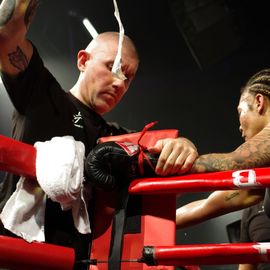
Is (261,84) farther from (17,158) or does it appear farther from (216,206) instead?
(17,158)

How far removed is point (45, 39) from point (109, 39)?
2.15m

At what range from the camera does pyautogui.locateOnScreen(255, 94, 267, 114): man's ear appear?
61.6 inches

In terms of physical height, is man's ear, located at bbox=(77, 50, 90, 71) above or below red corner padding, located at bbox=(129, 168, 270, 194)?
above

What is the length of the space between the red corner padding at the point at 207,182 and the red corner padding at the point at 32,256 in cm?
20

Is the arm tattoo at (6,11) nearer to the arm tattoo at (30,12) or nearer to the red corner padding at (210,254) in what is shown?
the arm tattoo at (30,12)

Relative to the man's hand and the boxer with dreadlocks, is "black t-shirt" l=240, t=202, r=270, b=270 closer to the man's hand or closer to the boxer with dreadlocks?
the boxer with dreadlocks

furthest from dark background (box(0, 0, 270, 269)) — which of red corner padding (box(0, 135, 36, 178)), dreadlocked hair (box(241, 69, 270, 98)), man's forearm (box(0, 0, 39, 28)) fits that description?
red corner padding (box(0, 135, 36, 178))

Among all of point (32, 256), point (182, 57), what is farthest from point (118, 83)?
point (182, 57)

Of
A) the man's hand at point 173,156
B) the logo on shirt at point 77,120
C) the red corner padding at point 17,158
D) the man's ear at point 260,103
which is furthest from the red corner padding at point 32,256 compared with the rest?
the man's ear at point 260,103

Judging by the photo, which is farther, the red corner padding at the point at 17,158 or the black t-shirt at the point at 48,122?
the black t-shirt at the point at 48,122

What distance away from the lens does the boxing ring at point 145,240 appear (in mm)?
854

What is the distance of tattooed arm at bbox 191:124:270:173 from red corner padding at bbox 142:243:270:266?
0.17 meters

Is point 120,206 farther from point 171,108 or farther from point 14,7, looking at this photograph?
point 171,108

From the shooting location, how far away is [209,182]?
0.89m
